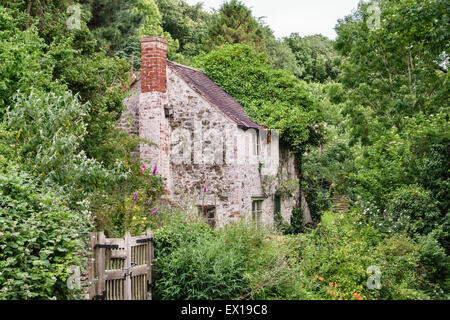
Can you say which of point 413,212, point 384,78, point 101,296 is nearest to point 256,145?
point 413,212

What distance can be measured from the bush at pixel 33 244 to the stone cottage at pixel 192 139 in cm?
1011

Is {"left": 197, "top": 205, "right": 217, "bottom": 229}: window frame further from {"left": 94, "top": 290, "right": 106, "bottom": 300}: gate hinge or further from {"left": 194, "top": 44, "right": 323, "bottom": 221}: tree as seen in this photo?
{"left": 94, "top": 290, "right": 106, "bottom": 300}: gate hinge

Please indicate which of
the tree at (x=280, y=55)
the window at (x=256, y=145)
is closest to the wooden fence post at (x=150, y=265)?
the window at (x=256, y=145)

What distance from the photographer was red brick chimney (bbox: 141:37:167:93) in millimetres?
18312

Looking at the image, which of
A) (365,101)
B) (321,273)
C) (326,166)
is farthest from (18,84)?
(326,166)

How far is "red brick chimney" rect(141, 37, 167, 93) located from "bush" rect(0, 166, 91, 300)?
434 inches

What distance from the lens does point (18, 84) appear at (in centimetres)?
1239

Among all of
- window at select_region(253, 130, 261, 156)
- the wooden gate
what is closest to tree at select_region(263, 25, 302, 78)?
window at select_region(253, 130, 261, 156)

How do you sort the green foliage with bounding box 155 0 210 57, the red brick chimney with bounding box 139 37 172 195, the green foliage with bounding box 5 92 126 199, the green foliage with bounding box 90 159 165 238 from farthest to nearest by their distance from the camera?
the green foliage with bounding box 155 0 210 57 < the red brick chimney with bounding box 139 37 172 195 < the green foliage with bounding box 90 159 165 238 < the green foliage with bounding box 5 92 126 199

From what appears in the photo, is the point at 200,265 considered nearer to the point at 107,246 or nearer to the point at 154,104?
the point at 107,246

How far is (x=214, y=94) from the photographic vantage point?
19891 mm

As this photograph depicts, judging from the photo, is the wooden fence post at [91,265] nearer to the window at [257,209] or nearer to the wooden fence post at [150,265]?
the wooden fence post at [150,265]

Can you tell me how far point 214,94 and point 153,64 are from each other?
111 inches
